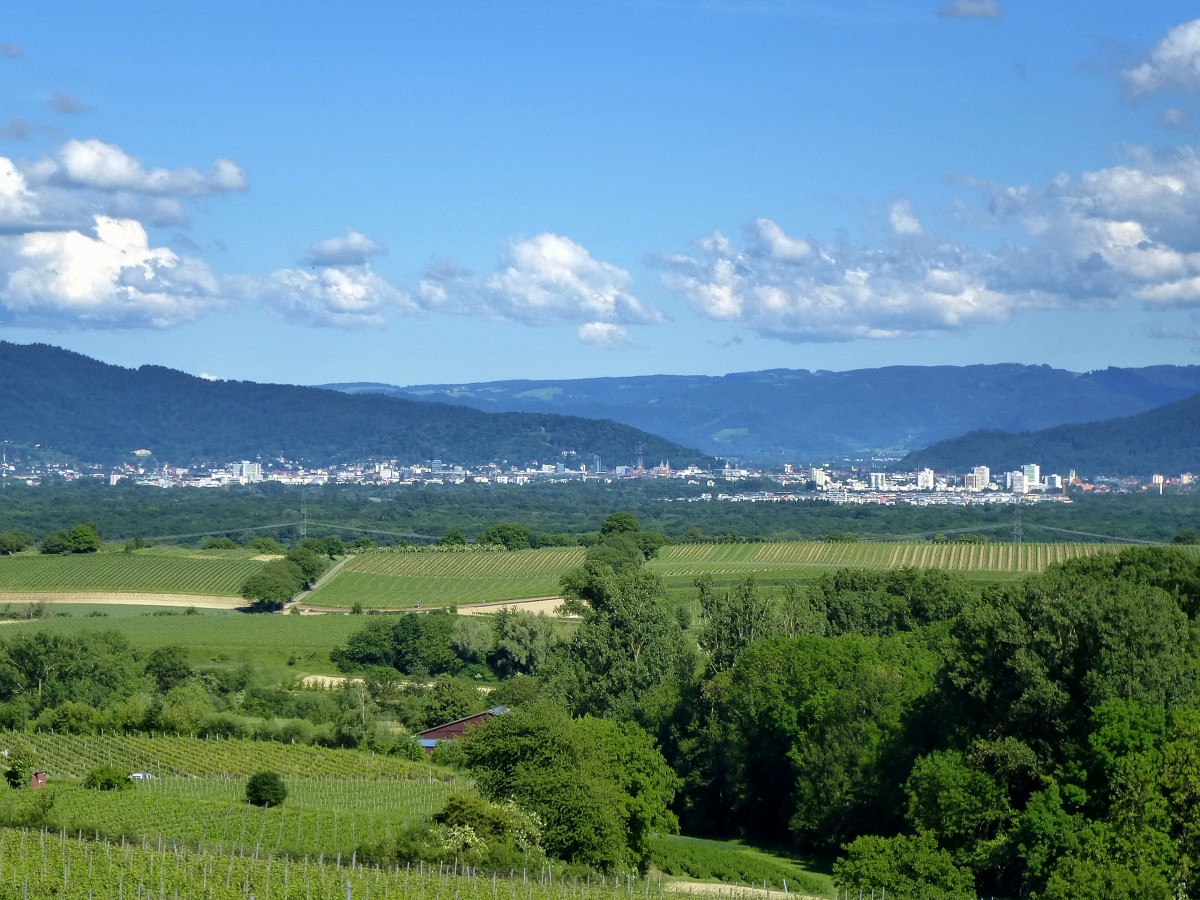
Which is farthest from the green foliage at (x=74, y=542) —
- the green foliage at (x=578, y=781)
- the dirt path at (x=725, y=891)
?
the dirt path at (x=725, y=891)

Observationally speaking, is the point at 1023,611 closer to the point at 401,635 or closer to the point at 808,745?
the point at 808,745

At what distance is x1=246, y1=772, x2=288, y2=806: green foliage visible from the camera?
43781mm

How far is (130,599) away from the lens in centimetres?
11675

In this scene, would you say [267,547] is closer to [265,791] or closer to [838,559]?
[838,559]

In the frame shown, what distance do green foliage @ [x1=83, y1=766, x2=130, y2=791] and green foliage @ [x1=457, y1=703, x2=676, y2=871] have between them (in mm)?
9678

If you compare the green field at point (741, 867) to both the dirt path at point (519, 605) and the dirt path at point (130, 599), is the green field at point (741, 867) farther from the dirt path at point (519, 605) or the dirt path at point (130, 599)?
the dirt path at point (130, 599)

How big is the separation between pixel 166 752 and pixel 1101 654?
3071 cm

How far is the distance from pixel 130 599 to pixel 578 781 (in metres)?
83.4

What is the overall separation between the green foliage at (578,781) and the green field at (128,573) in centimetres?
7899

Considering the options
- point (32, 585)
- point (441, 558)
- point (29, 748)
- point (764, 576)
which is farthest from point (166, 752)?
point (441, 558)

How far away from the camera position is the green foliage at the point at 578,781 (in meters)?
39.0

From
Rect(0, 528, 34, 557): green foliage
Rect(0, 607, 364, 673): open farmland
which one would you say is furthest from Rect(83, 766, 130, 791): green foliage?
Rect(0, 528, 34, 557): green foliage

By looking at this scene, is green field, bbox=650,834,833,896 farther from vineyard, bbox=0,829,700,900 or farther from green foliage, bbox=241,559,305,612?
green foliage, bbox=241,559,305,612

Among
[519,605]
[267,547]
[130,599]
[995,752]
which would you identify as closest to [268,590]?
[130,599]
